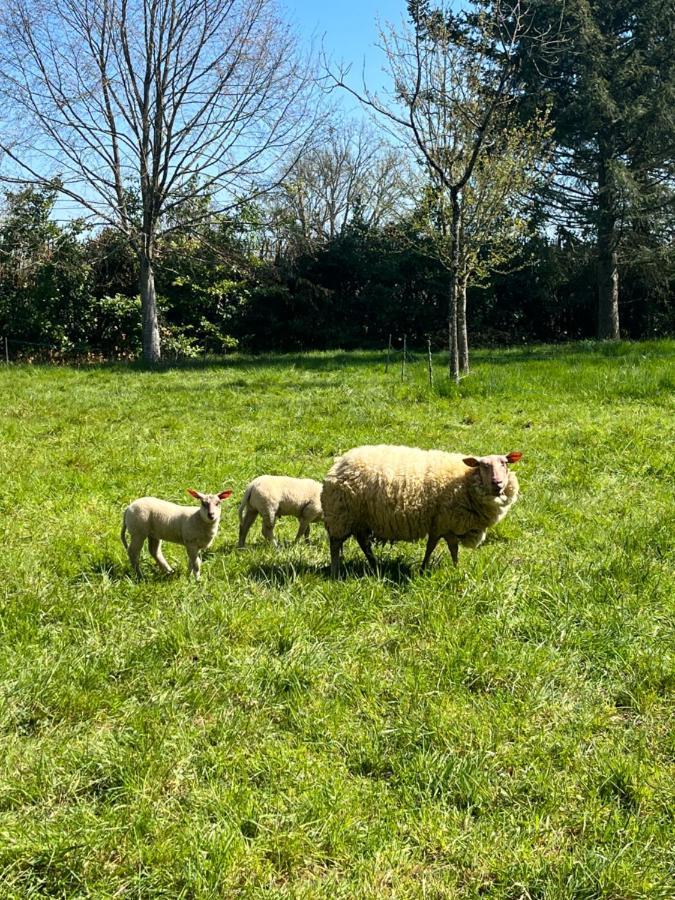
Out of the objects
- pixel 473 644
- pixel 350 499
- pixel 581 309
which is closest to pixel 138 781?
pixel 473 644

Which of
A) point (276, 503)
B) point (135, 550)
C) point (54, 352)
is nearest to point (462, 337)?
point (276, 503)

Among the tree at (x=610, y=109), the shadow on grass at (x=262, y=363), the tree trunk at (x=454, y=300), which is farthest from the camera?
the tree at (x=610, y=109)

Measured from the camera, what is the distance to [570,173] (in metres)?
23.8

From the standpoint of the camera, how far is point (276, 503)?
21.9 feet

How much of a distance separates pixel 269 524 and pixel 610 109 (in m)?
21.0

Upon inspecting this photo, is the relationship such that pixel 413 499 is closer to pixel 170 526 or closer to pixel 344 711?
pixel 170 526

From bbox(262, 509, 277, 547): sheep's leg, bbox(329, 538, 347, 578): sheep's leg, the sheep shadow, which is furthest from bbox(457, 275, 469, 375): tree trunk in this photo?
the sheep shadow

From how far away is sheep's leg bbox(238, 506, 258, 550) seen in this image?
6.71 meters

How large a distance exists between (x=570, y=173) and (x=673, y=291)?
6.42m

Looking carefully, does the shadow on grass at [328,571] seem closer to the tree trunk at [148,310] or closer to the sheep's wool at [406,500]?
the sheep's wool at [406,500]

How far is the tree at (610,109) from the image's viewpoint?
2205cm

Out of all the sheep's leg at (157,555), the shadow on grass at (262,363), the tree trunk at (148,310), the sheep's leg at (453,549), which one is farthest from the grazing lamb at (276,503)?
the tree trunk at (148,310)

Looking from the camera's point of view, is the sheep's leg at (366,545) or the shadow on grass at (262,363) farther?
the shadow on grass at (262,363)

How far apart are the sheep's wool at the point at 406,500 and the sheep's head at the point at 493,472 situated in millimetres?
57
